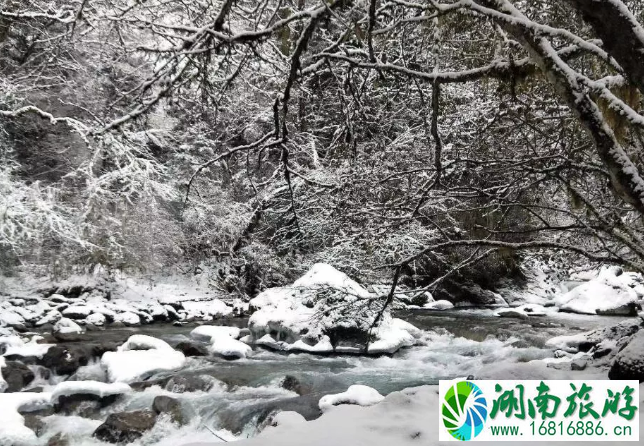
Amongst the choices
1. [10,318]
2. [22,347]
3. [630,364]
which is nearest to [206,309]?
[10,318]

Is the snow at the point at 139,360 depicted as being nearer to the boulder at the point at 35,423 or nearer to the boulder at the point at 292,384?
the boulder at the point at 35,423

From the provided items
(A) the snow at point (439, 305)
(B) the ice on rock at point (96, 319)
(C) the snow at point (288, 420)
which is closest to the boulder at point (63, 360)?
(B) the ice on rock at point (96, 319)

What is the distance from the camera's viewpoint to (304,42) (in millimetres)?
2260

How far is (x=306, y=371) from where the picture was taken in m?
8.24

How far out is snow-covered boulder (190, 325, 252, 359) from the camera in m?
9.19

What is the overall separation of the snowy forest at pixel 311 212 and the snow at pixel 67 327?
3.0 inches

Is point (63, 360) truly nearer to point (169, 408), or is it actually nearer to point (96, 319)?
point (169, 408)

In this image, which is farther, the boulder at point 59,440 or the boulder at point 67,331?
the boulder at point 67,331

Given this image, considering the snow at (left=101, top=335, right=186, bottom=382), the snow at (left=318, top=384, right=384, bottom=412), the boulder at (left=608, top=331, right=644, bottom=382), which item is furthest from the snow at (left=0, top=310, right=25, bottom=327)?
the boulder at (left=608, top=331, right=644, bottom=382)

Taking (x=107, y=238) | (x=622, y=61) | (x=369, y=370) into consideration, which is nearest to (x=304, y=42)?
(x=622, y=61)

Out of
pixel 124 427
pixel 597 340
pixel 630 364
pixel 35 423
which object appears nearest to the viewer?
pixel 630 364

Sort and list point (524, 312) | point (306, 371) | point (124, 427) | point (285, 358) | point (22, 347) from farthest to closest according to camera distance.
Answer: point (524, 312) → point (285, 358) → point (22, 347) → point (306, 371) → point (124, 427)

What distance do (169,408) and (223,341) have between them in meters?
3.27

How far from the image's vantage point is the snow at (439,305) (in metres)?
15.1
